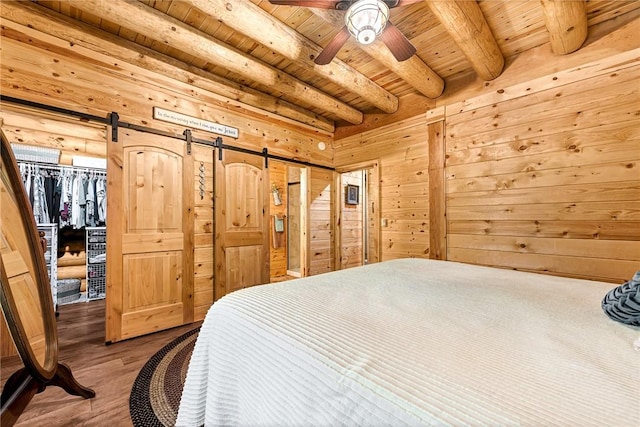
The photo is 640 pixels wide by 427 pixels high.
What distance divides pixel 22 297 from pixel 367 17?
2.31m

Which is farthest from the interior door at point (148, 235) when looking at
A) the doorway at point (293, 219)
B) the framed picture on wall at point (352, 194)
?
the doorway at point (293, 219)

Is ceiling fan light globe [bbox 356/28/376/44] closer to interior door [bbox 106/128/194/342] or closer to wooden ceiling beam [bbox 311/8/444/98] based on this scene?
wooden ceiling beam [bbox 311/8/444/98]

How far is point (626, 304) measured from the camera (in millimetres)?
798

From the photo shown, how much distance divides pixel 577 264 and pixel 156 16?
404 cm

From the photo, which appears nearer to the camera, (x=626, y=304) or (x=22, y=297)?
(x=626, y=304)

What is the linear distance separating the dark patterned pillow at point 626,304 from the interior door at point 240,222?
119 inches

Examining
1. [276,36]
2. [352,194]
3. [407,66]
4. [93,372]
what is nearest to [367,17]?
[276,36]

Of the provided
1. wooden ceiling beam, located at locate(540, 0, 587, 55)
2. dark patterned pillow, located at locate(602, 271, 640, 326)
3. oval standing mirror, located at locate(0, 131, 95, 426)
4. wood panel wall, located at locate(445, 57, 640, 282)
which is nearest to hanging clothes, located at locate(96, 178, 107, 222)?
oval standing mirror, located at locate(0, 131, 95, 426)

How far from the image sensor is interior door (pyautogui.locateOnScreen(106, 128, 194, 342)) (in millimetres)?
2342

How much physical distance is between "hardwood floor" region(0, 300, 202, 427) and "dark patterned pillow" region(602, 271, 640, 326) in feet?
7.38

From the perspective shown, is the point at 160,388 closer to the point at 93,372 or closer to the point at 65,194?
the point at 93,372

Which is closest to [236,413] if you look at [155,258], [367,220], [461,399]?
[461,399]

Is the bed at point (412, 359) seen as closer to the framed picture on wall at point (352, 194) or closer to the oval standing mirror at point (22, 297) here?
the oval standing mirror at point (22, 297)

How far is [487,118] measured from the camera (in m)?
2.72
